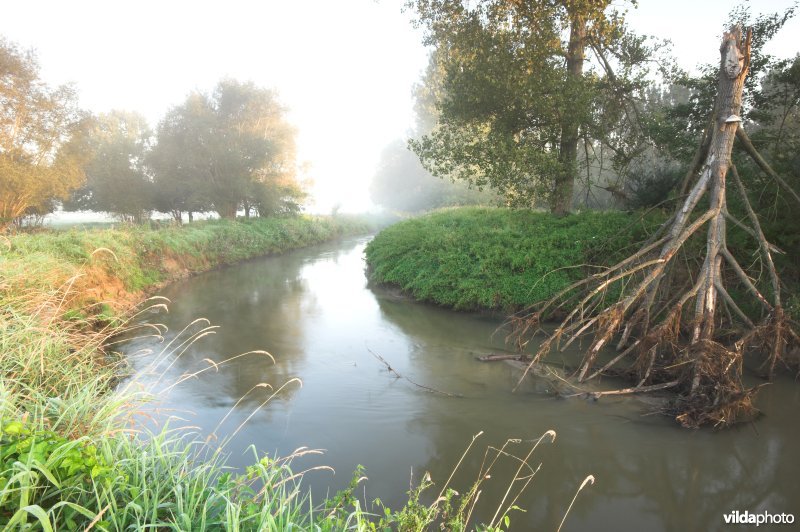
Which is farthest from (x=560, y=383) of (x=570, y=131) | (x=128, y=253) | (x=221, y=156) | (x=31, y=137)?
(x=221, y=156)

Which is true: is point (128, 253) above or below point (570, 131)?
below

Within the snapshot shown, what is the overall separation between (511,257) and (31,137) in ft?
59.5

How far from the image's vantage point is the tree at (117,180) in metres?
26.6

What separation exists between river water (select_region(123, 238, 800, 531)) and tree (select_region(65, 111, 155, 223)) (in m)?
21.7

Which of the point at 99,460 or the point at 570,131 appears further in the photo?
the point at 570,131

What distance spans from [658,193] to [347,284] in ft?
34.6

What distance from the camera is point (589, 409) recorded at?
20.6 ft

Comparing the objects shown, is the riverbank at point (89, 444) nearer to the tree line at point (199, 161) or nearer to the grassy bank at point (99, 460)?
the grassy bank at point (99, 460)

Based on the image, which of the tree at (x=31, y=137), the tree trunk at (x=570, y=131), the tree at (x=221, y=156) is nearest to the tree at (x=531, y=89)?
the tree trunk at (x=570, y=131)

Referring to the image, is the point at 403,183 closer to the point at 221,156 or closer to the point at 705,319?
the point at 221,156

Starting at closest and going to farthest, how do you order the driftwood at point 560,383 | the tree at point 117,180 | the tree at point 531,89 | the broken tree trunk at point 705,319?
the broken tree trunk at point 705,319 → the driftwood at point 560,383 → the tree at point 531,89 → the tree at point 117,180

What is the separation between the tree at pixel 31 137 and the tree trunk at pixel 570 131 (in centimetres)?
1816

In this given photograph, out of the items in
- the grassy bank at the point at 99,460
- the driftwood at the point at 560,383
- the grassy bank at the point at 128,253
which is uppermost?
the grassy bank at the point at 128,253

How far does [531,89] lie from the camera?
11898mm
